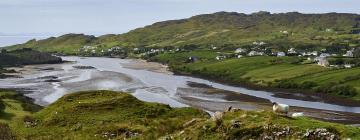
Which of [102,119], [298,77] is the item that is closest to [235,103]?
[298,77]

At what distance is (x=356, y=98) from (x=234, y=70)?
70.1 meters

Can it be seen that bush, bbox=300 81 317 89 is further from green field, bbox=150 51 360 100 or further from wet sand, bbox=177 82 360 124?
wet sand, bbox=177 82 360 124

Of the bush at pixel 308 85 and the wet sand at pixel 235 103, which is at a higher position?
the bush at pixel 308 85

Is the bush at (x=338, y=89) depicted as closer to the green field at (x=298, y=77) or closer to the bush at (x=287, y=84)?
the green field at (x=298, y=77)

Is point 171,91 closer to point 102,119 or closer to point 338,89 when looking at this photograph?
point 338,89

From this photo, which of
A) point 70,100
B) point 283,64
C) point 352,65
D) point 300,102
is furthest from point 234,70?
point 70,100

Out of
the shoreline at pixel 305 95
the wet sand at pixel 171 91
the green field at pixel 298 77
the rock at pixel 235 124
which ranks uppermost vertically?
the rock at pixel 235 124

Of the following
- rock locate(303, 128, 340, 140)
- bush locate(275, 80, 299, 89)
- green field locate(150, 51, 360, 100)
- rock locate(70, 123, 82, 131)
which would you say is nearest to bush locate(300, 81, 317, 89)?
green field locate(150, 51, 360, 100)

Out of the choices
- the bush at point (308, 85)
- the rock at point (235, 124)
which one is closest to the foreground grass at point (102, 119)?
the rock at point (235, 124)

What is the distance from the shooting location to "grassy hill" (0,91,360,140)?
29.5m

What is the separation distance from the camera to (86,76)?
636 feet

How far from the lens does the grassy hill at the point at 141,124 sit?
96.9 feet

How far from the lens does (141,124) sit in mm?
45500

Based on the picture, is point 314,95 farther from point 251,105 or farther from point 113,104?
point 113,104
